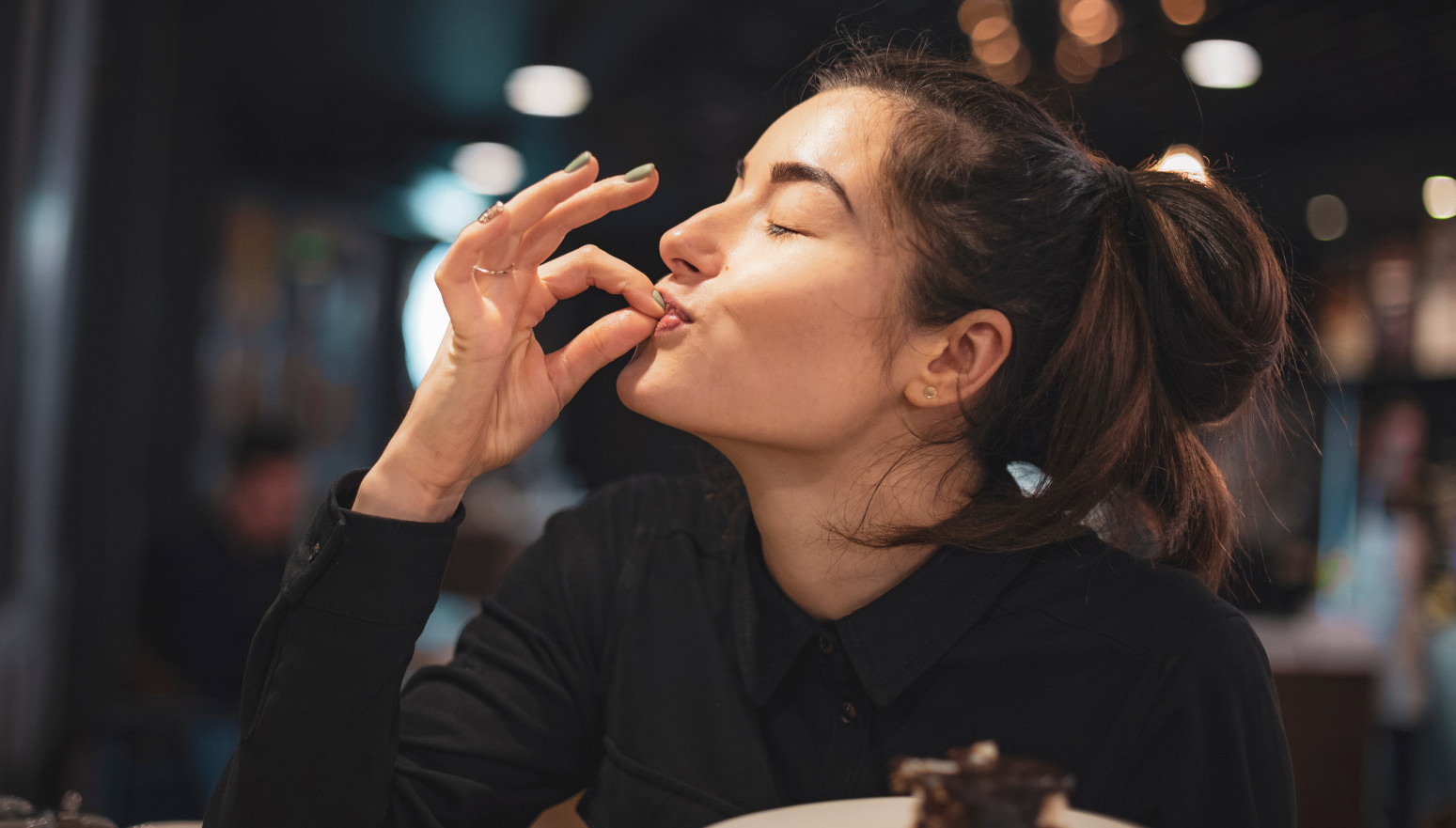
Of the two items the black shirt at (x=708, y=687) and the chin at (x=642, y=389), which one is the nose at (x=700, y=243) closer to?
the chin at (x=642, y=389)

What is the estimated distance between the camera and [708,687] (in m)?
1.21

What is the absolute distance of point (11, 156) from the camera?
2.56 metres

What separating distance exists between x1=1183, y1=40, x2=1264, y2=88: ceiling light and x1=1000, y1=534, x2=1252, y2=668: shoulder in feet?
10.8

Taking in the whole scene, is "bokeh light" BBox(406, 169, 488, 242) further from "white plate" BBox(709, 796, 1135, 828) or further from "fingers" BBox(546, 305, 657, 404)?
"white plate" BBox(709, 796, 1135, 828)

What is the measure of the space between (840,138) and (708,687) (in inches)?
25.5

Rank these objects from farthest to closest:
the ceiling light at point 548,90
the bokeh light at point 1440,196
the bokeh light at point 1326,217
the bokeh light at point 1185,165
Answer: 1. the bokeh light at point 1326,217
2. the ceiling light at point 548,90
3. the bokeh light at point 1440,196
4. the bokeh light at point 1185,165

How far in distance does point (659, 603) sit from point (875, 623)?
11.1 inches

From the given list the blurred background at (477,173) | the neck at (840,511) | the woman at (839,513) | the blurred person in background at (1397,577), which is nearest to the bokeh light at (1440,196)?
the blurred background at (477,173)

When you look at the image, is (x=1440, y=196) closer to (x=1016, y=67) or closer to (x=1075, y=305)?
(x=1016, y=67)

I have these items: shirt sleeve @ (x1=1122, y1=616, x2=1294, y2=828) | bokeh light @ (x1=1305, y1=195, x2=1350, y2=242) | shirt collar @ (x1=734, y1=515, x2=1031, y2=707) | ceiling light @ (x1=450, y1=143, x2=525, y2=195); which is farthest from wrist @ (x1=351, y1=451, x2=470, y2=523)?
ceiling light @ (x1=450, y1=143, x2=525, y2=195)

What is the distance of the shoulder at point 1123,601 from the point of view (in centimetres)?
107

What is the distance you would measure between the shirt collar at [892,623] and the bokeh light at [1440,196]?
14.8ft

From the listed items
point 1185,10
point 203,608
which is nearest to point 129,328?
point 203,608

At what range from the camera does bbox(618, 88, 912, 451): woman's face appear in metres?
1.16
